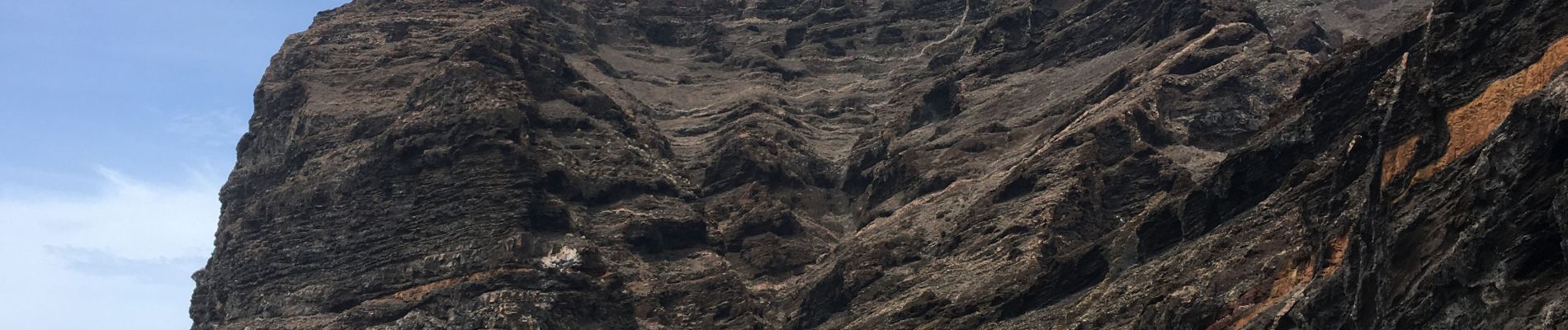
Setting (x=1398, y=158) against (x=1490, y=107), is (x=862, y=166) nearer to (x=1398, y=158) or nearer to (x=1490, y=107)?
(x=1398, y=158)

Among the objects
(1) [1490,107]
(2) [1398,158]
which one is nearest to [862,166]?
(2) [1398,158]

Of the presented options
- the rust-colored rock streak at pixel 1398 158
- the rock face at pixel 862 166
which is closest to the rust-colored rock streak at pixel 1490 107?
the rock face at pixel 862 166

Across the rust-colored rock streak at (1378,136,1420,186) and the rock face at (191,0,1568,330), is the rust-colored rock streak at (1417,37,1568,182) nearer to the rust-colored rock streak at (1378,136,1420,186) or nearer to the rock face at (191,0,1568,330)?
the rock face at (191,0,1568,330)

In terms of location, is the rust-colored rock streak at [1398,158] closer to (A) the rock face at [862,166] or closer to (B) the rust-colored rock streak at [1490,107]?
(A) the rock face at [862,166]

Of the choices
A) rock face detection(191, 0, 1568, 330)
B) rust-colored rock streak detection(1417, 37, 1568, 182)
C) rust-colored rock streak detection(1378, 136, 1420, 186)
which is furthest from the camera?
rock face detection(191, 0, 1568, 330)

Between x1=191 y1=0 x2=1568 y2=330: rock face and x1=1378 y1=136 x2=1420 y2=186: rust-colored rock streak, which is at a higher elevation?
x1=191 y1=0 x2=1568 y2=330: rock face

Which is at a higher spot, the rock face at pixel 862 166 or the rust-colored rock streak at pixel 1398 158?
the rock face at pixel 862 166

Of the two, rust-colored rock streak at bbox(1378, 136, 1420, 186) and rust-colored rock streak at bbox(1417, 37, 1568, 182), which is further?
rust-colored rock streak at bbox(1378, 136, 1420, 186)

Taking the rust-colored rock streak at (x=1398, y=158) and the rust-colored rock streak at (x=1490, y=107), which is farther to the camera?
the rust-colored rock streak at (x=1398, y=158)

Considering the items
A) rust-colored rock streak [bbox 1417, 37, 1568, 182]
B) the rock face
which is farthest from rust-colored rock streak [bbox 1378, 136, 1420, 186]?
rust-colored rock streak [bbox 1417, 37, 1568, 182]
